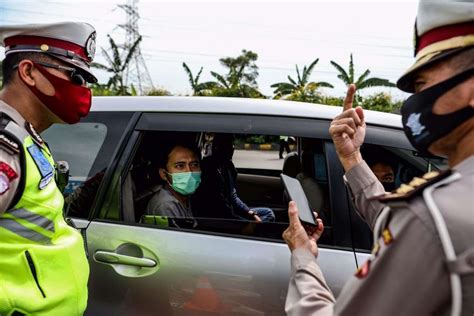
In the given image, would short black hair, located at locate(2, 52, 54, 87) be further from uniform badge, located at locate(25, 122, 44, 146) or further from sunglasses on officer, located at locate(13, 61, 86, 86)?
uniform badge, located at locate(25, 122, 44, 146)

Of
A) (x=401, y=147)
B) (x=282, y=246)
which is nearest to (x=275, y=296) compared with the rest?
(x=282, y=246)

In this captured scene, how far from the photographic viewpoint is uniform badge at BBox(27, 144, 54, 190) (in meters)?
1.45

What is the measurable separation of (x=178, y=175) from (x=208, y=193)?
197mm

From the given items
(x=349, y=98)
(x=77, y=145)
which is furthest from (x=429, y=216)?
(x=77, y=145)

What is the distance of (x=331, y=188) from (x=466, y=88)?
1.18 meters

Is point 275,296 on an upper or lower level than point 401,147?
lower

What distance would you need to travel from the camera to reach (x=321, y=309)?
1.01 metres

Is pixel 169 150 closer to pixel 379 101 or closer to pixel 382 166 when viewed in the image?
pixel 382 166

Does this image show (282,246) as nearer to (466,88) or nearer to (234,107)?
(234,107)

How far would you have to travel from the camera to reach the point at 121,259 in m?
2.07

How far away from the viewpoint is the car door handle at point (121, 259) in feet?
6.70

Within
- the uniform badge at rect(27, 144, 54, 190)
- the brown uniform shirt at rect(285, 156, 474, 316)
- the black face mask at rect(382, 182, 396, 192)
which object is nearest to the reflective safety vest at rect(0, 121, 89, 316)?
the uniform badge at rect(27, 144, 54, 190)

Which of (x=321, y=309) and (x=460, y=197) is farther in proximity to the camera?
(x=321, y=309)

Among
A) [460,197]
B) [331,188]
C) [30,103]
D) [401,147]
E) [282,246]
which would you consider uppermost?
[460,197]
